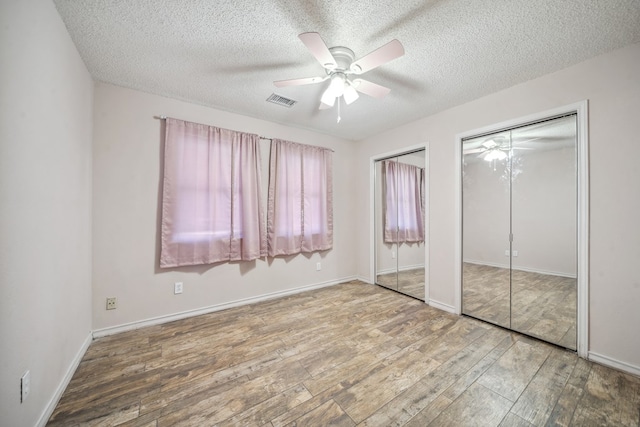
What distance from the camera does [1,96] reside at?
3.52 ft

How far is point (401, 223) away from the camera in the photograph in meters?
3.80

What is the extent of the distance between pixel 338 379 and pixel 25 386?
1781 mm

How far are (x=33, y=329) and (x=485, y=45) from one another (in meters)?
3.59

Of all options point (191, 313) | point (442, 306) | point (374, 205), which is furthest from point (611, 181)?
point (191, 313)

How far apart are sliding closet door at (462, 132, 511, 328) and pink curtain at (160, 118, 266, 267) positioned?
268 centimetres

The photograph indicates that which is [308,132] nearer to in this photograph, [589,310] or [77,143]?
[77,143]

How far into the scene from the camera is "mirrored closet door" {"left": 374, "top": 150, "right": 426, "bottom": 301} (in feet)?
11.4

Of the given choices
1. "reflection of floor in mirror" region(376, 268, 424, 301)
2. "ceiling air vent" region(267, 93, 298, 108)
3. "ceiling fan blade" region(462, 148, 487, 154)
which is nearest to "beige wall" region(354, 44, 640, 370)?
"ceiling fan blade" region(462, 148, 487, 154)

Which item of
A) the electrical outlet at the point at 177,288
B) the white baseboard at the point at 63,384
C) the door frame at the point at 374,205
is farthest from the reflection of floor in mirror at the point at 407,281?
the white baseboard at the point at 63,384

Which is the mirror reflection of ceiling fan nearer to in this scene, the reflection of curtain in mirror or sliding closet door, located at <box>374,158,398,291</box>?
the reflection of curtain in mirror

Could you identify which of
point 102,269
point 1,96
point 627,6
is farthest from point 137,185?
point 627,6

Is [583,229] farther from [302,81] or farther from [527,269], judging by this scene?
[302,81]

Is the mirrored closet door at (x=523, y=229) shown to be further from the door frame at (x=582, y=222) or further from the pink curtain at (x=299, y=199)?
the pink curtain at (x=299, y=199)

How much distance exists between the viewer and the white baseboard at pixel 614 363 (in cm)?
180
